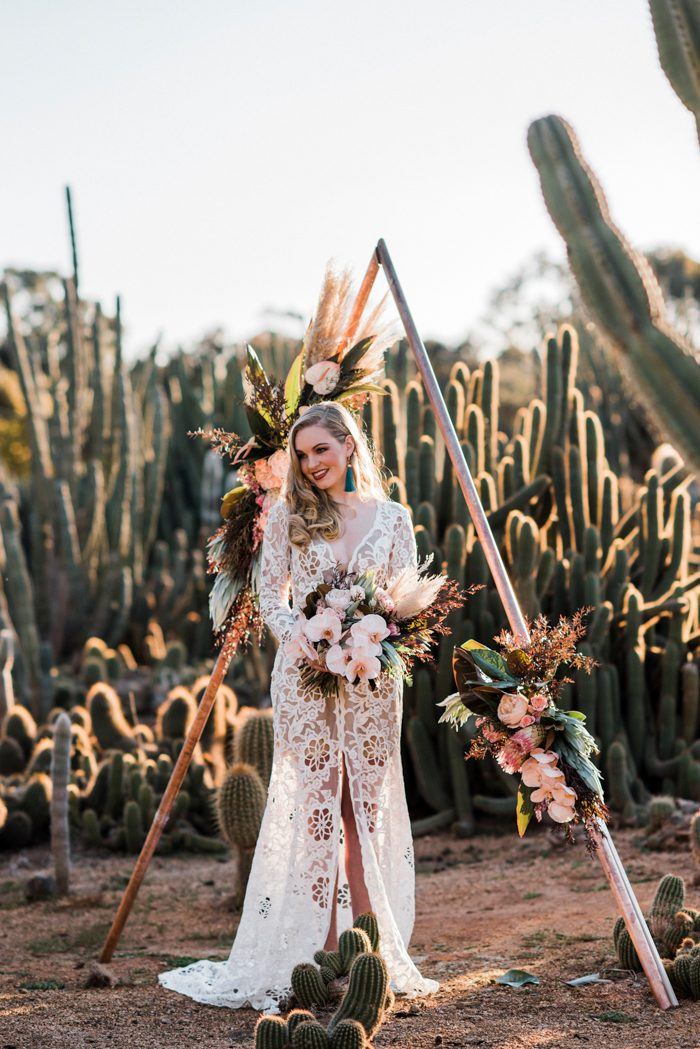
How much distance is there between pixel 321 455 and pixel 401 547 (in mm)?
442

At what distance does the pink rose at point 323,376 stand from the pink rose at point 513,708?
154 centimetres

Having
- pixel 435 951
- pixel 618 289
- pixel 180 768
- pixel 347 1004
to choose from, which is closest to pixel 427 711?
pixel 435 951

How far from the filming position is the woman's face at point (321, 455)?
4.14 meters

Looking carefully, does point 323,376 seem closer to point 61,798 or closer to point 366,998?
point 366,998

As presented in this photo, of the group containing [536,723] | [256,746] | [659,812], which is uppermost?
[256,746]

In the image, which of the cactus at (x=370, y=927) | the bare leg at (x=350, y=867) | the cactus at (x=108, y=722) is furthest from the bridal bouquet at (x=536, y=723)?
the cactus at (x=108, y=722)

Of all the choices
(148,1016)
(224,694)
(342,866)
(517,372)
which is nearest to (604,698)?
(224,694)

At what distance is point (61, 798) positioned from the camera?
554cm

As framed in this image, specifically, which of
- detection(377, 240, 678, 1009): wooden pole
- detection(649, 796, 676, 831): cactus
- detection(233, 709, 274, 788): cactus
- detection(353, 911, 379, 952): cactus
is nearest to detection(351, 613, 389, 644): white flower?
detection(377, 240, 678, 1009): wooden pole

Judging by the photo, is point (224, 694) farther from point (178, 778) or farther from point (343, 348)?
point (343, 348)

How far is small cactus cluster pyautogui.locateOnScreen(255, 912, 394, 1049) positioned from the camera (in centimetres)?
305

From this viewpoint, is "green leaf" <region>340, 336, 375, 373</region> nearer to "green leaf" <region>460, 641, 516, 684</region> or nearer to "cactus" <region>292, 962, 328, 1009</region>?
"green leaf" <region>460, 641, 516, 684</region>

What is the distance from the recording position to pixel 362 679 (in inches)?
147

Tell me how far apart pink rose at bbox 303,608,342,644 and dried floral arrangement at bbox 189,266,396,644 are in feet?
2.88
